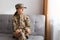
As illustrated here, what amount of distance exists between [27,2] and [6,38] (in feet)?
3.14

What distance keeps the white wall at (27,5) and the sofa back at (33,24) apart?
0.90 feet

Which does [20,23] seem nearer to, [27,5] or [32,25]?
[32,25]

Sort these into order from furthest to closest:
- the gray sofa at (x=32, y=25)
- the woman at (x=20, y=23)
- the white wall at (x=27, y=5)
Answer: the white wall at (x=27, y=5) < the gray sofa at (x=32, y=25) < the woman at (x=20, y=23)

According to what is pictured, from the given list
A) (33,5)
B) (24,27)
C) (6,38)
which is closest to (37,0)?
(33,5)

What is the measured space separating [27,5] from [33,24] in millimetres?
495

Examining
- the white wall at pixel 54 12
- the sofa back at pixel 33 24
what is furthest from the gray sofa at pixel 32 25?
the white wall at pixel 54 12

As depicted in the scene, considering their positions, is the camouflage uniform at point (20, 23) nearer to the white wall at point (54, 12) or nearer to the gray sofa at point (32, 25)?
the gray sofa at point (32, 25)

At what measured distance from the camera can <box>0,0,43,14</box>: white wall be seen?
123 inches

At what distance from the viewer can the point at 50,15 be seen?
2969 millimetres

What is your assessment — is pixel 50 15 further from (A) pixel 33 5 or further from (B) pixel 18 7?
(B) pixel 18 7

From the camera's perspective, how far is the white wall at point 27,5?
10.2 feet

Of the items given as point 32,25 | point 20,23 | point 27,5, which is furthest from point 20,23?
point 27,5

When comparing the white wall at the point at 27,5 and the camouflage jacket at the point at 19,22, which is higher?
the white wall at the point at 27,5

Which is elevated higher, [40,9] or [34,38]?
[40,9]
